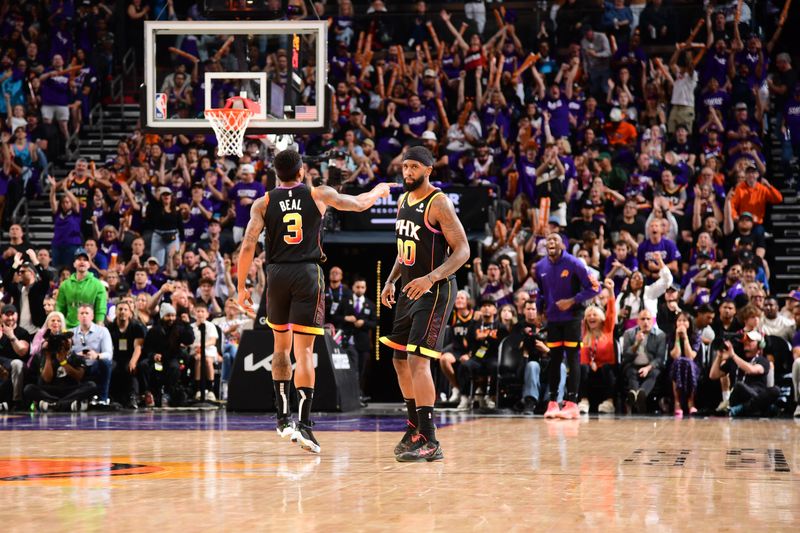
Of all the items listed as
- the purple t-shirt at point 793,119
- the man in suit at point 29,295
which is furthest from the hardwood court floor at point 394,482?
the purple t-shirt at point 793,119

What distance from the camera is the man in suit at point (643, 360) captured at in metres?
14.5

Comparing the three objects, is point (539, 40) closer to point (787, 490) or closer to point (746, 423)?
point (746, 423)

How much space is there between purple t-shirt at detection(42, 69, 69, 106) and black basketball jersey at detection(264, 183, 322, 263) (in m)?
14.4

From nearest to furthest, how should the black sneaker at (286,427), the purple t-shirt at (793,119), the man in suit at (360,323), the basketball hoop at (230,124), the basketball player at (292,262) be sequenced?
the black sneaker at (286,427) < the basketball player at (292,262) < the basketball hoop at (230,124) < the man in suit at (360,323) < the purple t-shirt at (793,119)

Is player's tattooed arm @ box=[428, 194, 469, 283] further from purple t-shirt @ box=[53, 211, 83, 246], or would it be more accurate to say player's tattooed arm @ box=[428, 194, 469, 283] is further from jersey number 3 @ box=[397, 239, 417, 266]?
purple t-shirt @ box=[53, 211, 83, 246]

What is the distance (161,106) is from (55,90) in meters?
8.63

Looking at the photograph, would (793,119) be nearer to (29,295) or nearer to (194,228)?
(194,228)

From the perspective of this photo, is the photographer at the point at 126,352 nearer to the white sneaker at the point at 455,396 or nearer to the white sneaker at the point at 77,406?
the white sneaker at the point at 77,406

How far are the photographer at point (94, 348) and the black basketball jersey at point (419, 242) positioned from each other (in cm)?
849

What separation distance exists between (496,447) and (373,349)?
906 cm

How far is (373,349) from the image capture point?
17.8 meters

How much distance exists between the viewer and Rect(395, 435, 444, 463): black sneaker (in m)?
7.62

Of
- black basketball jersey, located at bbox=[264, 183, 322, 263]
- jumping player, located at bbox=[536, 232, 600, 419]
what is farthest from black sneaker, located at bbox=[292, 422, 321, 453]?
jumping player, located at bbox=[536, 232, 600, 419]

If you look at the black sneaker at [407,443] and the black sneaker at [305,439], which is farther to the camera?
the black sneaker at [305,439]
